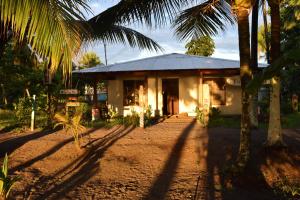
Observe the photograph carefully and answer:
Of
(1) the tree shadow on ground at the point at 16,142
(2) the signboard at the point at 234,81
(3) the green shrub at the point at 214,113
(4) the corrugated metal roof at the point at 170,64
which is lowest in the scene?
(1) the tree shadow on ground at the point at 16,142

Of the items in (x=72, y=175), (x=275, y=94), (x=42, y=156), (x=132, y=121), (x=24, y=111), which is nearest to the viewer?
(x=72, y=175)

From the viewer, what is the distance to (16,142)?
12.0 meters

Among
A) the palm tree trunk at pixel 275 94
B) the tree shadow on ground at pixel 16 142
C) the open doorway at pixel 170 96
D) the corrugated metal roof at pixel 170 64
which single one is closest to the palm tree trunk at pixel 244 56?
the palm tree trunk at pixel 275 94

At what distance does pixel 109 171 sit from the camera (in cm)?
864

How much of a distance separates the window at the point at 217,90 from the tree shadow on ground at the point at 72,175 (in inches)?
372

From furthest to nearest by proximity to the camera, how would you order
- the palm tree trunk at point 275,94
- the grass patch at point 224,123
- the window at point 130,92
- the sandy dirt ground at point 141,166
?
the window at point 130,92, the grass patch at point 224,123, the palm tree trunk at point 275,94, the sandy dirt ground at point 141,166

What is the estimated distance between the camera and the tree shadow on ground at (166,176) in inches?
282

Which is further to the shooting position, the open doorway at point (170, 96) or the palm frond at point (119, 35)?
the open doorway at point (170, 96)

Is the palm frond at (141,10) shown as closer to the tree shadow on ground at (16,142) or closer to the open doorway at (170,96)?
the tree shadow on ground at (16,142)

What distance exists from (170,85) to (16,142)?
966 cm

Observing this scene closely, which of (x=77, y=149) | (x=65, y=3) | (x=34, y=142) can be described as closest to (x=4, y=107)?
(x=34, y=142)

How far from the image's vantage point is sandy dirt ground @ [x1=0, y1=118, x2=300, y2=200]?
7.27 meters

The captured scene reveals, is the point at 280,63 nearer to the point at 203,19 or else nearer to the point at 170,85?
the point at 203,19

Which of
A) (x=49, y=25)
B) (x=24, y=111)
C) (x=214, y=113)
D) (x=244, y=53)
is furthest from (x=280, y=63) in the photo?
(x=24, y=111)
